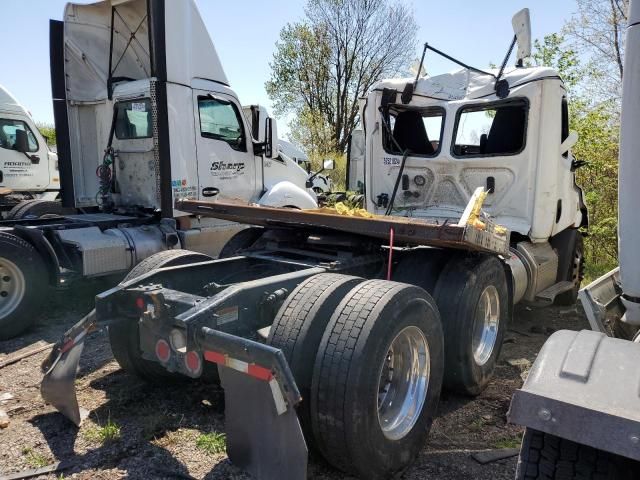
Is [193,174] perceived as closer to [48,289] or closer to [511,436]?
[48,289]

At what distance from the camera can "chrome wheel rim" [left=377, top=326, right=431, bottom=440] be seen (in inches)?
128

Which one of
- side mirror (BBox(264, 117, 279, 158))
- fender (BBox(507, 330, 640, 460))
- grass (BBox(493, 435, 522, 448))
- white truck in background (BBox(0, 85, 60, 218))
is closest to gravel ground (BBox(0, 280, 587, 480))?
grass (BBox(493, 435, 522, 448))

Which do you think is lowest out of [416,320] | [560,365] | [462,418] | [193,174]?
[462,418]

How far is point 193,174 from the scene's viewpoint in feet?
24.5

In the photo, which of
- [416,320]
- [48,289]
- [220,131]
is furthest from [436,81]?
[48,289]

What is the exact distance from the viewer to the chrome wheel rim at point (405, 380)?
3252mm

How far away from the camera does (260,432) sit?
8.68 ft

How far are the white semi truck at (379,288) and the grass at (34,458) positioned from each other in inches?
12.2

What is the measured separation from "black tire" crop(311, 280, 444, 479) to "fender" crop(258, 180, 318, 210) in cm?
554

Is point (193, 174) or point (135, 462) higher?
point (193, 174)

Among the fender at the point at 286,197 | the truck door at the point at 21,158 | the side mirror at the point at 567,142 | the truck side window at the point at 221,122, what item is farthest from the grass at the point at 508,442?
the truck door at the point at 21,158

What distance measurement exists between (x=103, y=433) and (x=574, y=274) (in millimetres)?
6175

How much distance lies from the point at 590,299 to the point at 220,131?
6173 mm

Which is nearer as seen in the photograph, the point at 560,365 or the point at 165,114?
the point at 560,365
